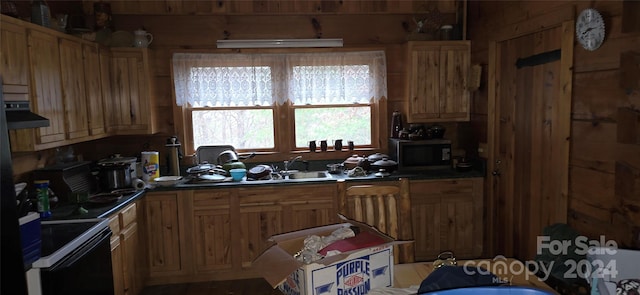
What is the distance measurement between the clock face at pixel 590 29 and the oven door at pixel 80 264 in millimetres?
2810

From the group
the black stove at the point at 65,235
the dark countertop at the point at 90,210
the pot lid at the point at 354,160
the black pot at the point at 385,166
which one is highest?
the pot lid at the point at 354,160

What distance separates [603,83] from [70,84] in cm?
319

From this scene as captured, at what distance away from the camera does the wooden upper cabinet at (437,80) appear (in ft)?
12.1

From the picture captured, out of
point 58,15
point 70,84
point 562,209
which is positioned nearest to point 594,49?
point 562,209

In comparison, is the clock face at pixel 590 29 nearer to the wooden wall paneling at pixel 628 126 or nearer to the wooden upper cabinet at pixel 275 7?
the wooden wall paneling at pixel 628 126

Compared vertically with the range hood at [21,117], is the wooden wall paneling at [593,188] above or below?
below

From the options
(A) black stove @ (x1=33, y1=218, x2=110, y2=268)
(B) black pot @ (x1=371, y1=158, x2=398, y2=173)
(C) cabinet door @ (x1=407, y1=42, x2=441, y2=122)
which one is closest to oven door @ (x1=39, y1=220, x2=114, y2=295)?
(A) black stove @ (x1=33, y1=218, x2=110, y2=268)

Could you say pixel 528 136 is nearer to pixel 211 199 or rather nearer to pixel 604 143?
pixel 604 143

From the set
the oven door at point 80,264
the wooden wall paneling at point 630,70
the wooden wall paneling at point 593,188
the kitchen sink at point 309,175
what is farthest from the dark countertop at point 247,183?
the wooden wall paneling at point 630,70

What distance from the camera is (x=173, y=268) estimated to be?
3391 mm

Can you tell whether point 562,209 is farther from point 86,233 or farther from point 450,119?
point 86,233

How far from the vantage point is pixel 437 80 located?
3721mm

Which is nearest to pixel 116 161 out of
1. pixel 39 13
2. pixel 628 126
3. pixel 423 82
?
pixel 39 13

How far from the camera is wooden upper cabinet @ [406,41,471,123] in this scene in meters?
3.69
